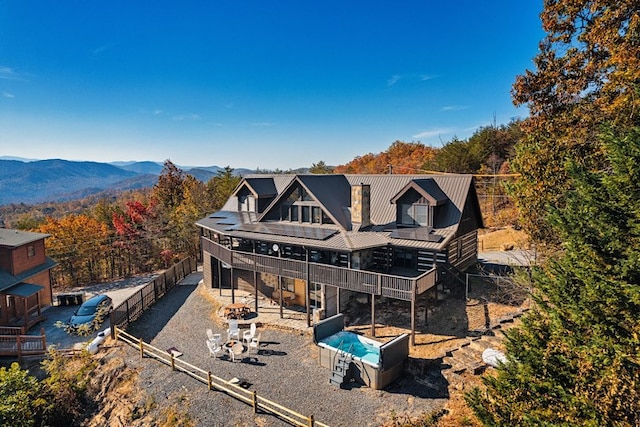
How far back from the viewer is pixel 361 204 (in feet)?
66.6

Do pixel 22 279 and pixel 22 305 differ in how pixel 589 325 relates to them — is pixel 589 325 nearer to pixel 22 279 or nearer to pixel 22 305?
pixel 22 279

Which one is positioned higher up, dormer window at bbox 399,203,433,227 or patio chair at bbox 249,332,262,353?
dormer window at bbox 399,203,433,227

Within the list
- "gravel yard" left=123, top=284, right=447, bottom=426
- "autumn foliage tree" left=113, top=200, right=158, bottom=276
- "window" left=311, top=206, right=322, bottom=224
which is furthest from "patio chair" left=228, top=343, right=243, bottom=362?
"autumn foliage tree" left=113, top=200, right=158, bottom=276

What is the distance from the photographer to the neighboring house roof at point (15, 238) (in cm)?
2383

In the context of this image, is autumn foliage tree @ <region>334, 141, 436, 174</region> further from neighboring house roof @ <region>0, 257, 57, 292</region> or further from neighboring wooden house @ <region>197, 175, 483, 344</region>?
neighboring house roof @ <region>0, 257, 57, 292</region>

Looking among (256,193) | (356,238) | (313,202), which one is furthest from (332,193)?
(256,193)

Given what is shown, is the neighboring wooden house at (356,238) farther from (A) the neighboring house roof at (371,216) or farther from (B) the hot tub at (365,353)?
(B) the hot tub at (365,353)

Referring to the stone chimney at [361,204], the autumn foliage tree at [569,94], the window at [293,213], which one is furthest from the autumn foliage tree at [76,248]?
the autumn foliage tree at [569,94]

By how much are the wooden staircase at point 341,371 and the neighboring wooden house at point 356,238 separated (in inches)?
141

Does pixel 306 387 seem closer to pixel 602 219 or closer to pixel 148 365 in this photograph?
pixel 148 365

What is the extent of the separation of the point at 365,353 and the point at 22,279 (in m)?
23.0

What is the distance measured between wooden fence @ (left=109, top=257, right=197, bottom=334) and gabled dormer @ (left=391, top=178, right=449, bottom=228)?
614 inches

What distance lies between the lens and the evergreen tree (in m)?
6.75

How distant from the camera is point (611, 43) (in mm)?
10758
